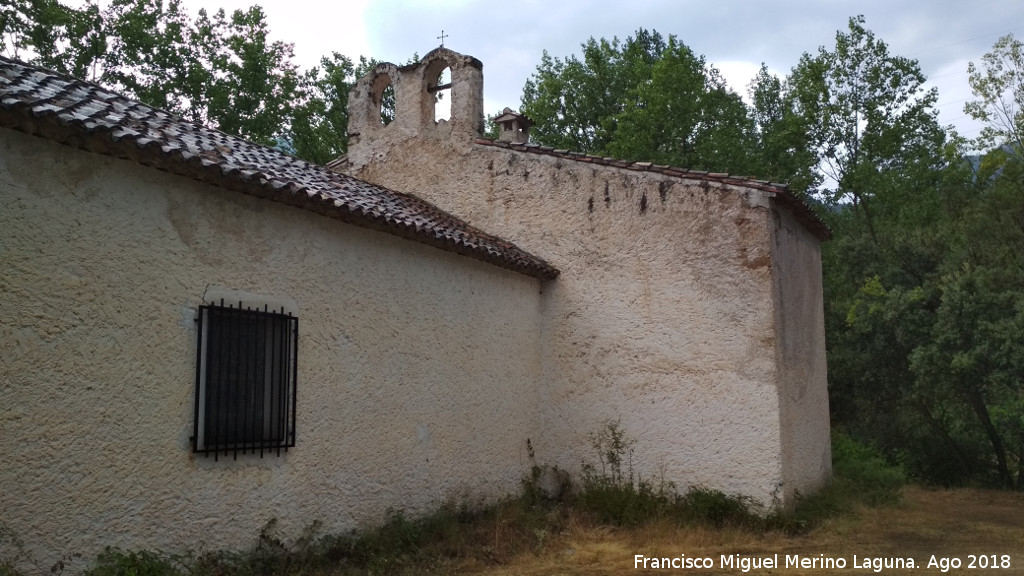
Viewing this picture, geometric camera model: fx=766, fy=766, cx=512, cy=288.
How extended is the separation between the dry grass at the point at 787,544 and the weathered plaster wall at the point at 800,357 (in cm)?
81

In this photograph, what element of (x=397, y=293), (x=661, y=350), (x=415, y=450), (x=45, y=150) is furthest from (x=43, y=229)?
(x=661, y=350)

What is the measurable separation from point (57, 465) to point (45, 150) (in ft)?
6.40

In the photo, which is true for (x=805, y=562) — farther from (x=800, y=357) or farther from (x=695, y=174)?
(x=695, y=174)

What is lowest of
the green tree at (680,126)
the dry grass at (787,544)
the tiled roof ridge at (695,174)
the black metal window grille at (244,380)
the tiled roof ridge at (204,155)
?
the dry grass at (787,544)

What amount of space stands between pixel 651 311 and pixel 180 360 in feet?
18.8

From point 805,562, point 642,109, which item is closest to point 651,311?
point 805,562

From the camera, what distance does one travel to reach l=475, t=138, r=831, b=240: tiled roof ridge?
914 cm

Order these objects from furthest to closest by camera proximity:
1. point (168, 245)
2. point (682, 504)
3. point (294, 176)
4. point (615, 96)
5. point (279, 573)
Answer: point (615, 96), point (682, 504), point (294, 176), point (279, 573), point (168, 245)

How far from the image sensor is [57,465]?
468 centimetres

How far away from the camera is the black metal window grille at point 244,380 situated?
5719 millimetres

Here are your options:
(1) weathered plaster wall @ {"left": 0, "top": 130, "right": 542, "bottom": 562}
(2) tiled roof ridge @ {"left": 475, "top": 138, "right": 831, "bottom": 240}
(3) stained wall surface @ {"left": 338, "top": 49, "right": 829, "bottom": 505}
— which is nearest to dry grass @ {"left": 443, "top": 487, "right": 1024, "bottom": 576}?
(3) stained wall surface @ {"left": 338, "top": 49, "right": 829, "bottom": 505}

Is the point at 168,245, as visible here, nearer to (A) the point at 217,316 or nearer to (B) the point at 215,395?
(A) the point at 217,316

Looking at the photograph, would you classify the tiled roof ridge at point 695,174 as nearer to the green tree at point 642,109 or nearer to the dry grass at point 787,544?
the dry grass at point 787,544

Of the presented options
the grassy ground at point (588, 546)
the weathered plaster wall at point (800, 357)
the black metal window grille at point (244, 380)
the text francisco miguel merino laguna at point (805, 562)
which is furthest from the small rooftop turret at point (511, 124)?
the text francisco miguel merino laguna at point (805, 562)
